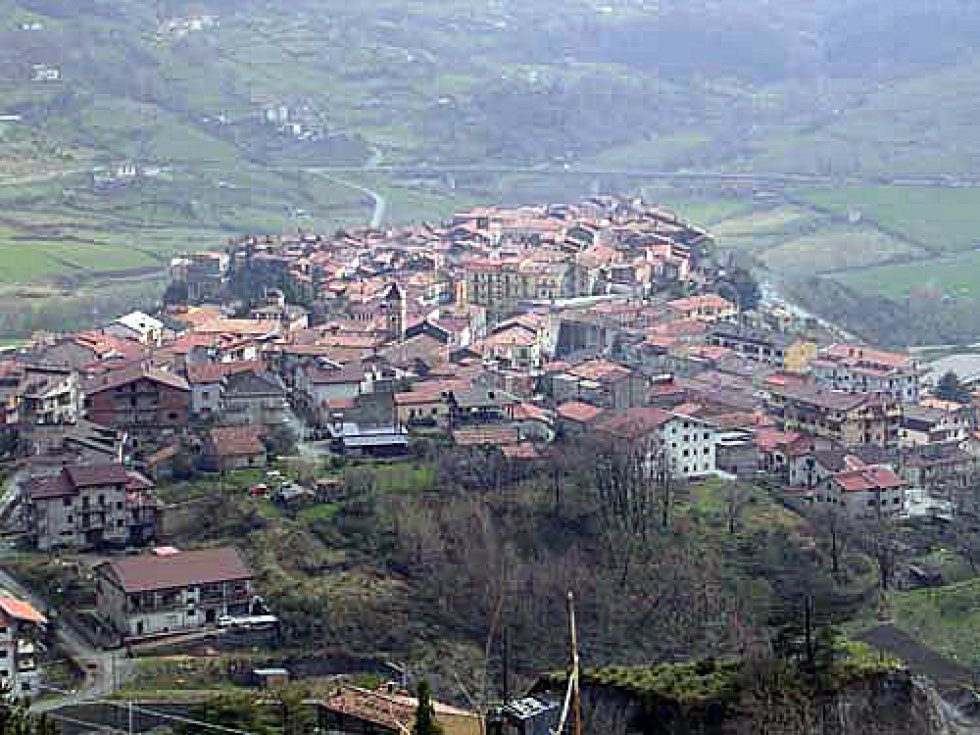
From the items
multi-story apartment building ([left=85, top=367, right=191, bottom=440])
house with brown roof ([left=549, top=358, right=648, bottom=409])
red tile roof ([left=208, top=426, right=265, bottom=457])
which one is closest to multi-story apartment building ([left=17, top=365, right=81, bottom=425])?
multi-story apartment building ([left=85, top=367, right=191, bottom=440])

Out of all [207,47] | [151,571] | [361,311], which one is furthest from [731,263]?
[207,47]

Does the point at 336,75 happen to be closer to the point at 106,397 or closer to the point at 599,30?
the point at 599,30

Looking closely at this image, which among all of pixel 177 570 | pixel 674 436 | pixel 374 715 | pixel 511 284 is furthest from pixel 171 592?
pixel 511 284

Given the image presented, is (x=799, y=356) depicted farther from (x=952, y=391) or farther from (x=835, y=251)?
(x=835, y=251)

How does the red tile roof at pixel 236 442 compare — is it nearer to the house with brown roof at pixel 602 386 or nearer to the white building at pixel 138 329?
the house with brown roof at pixel 602 386

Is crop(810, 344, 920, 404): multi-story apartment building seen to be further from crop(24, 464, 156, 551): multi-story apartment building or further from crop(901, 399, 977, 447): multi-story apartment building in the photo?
crop(24, 464, 156, 551): multi-story apartment building

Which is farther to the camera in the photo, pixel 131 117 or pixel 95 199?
pixel 131 117
